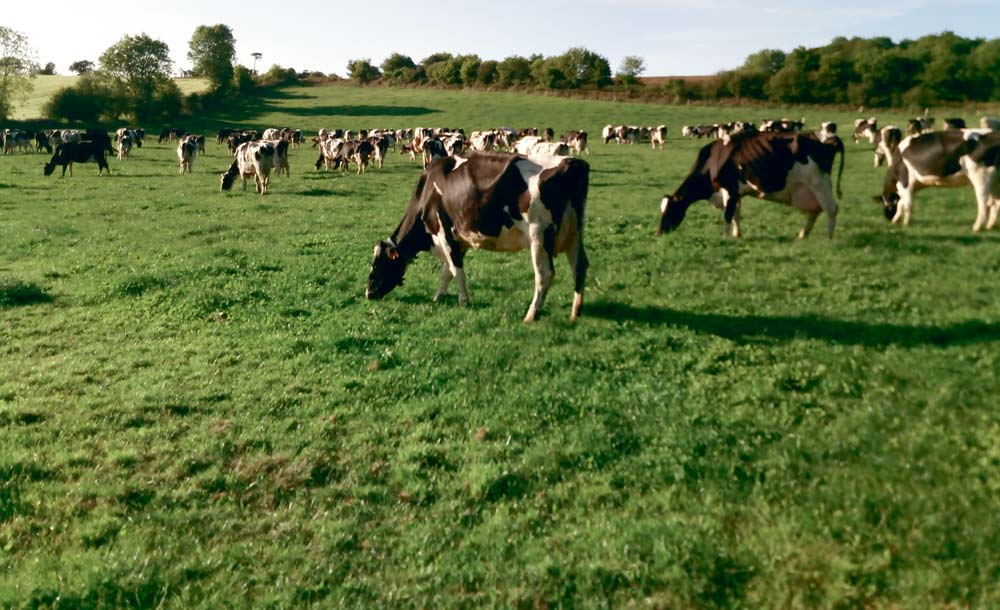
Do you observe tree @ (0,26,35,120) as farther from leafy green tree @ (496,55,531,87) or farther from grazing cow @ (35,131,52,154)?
leafy green tree @ (496,55,531,87)

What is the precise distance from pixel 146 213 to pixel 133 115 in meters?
65.0

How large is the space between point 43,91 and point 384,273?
104968 millimetres

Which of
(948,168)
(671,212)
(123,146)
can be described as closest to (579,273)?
(671,212)

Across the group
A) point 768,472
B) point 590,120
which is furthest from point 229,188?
point 590,120

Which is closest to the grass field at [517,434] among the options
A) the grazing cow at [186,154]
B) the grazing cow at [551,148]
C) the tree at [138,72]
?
the grazing cow at [551,148]

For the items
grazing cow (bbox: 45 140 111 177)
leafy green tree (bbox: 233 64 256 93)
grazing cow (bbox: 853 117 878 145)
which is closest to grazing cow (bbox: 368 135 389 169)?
grazing cow (bbox: 45 140 111 177)

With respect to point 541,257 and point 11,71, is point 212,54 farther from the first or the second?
point 541,257

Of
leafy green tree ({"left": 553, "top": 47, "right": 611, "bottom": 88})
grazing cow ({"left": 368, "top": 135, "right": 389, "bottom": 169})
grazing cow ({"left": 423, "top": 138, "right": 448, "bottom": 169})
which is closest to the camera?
grazing cow ({"left": 423, "top": 138, "right": 448, "bottom": 169})

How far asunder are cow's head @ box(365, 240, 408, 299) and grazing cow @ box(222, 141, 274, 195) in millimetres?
17024

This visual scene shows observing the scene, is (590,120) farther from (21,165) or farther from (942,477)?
(942,477)

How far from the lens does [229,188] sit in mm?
27234

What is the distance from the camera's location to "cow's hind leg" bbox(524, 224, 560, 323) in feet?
30.3

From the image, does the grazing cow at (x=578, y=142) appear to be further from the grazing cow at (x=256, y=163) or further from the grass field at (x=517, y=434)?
the grass field at (x=517, y=434)

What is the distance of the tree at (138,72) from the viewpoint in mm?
75438
